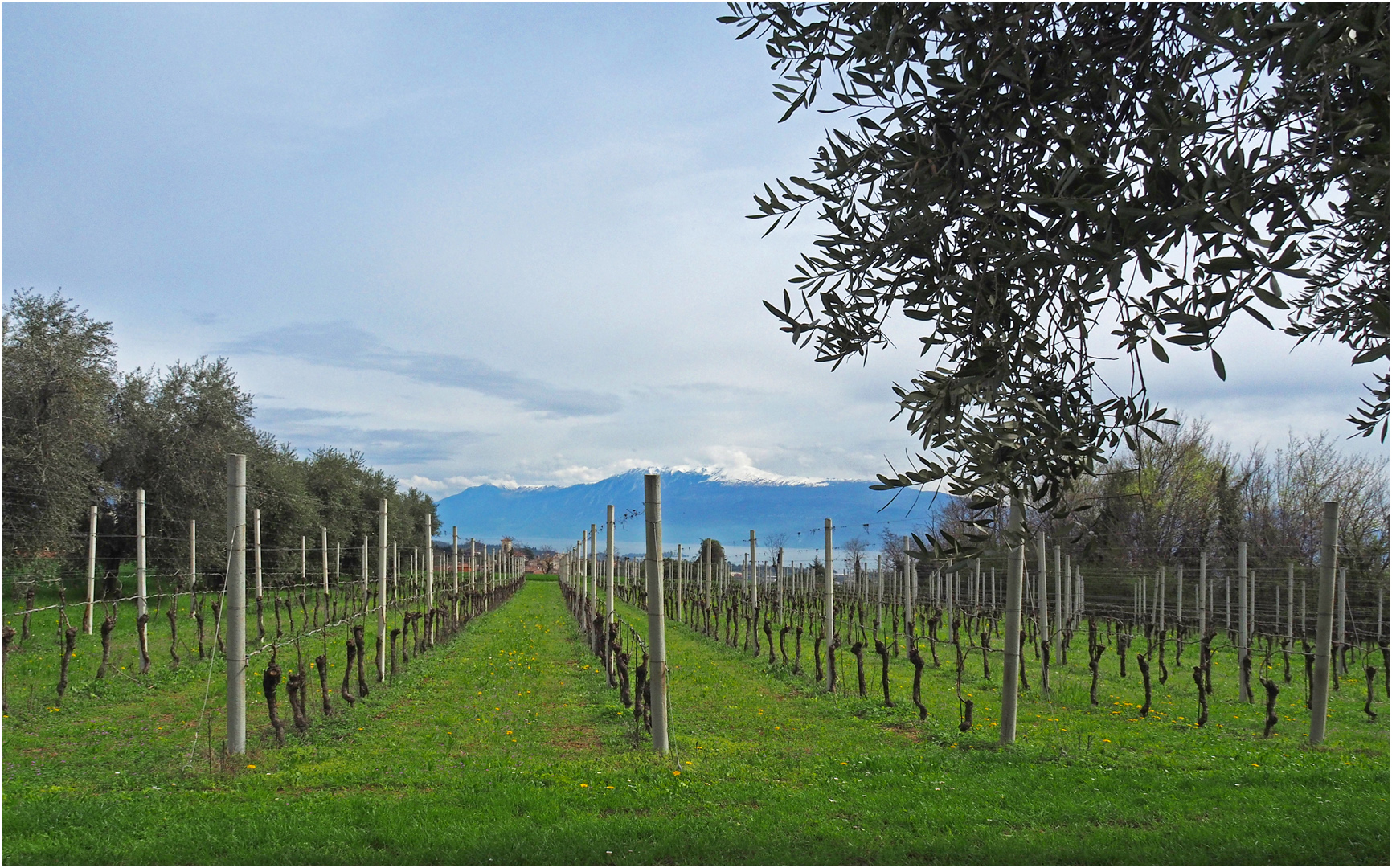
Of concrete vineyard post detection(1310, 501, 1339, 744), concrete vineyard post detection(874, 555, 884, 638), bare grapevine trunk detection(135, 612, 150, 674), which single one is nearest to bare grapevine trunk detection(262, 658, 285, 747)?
bare grapevine trunk detection(135, 612, 150, 674)

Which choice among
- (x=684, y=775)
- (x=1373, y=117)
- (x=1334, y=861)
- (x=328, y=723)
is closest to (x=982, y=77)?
(x=1373, y=117)

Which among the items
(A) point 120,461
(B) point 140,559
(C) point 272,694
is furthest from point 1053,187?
(A) point 120,461

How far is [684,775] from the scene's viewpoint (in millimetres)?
7324

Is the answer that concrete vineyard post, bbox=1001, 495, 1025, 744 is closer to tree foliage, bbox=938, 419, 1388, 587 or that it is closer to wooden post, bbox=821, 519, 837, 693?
wooden post, bbox=821, 519, 837, 693

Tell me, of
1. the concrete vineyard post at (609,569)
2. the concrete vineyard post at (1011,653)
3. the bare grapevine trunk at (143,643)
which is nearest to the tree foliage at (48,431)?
the bare grapevine trunk at (143,643)

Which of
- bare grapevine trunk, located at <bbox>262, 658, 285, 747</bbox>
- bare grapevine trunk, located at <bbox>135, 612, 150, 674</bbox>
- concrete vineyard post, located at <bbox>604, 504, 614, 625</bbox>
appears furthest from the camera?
concrete vineyard post, located at <bbox>604, 504, 614, 625</bbox>

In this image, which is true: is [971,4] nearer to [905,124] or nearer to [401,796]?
[905,124]

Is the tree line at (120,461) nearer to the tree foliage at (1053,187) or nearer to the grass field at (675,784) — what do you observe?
the grass field at (675,784)

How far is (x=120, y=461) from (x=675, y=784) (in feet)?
95.7

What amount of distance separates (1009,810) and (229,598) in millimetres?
6618

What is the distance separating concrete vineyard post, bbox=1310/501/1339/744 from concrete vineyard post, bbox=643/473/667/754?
629 centimetres

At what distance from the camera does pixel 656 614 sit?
8242 mm

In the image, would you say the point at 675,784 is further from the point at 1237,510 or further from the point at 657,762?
the point at 1237,510

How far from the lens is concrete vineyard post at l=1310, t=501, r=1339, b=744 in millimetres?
8711
